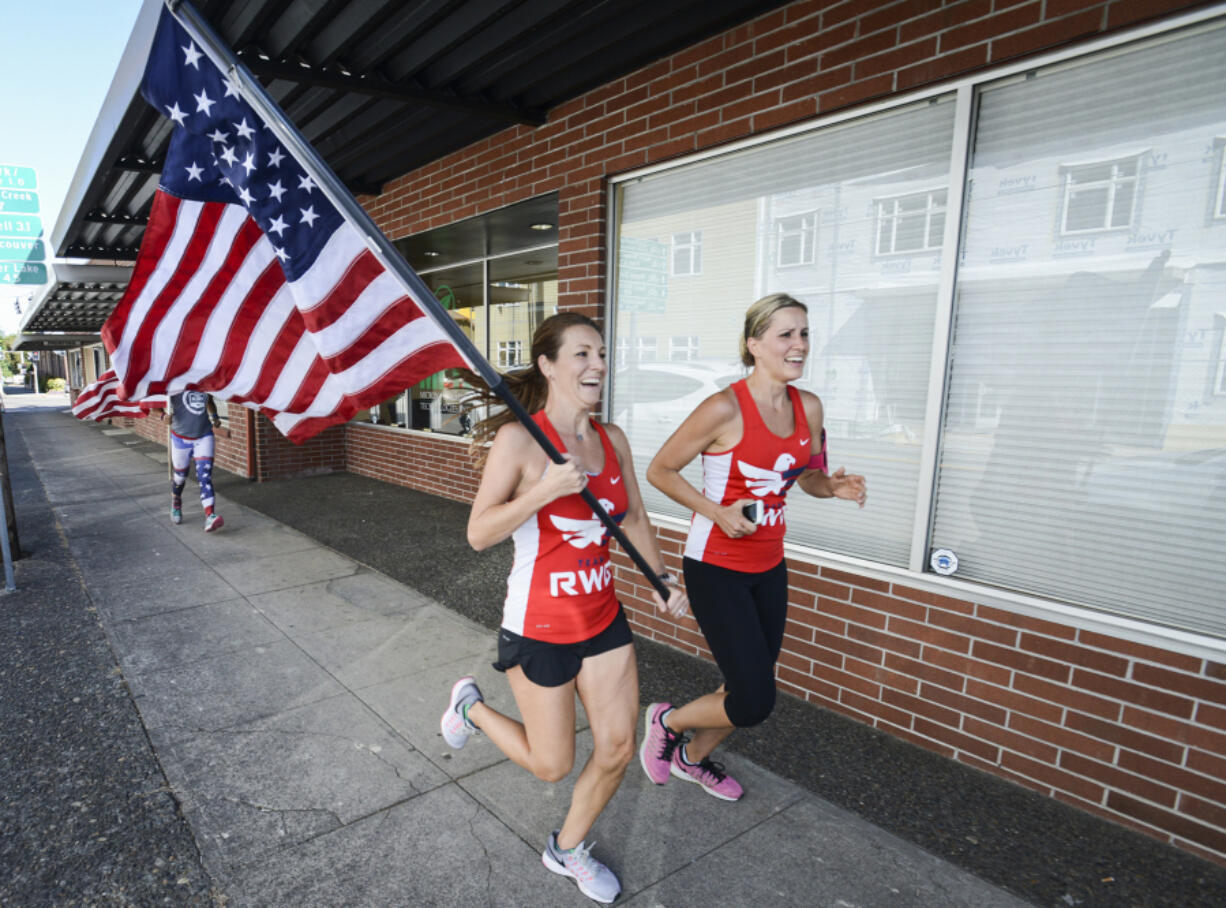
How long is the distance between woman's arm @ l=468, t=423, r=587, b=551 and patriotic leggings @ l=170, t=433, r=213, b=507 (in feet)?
20.6

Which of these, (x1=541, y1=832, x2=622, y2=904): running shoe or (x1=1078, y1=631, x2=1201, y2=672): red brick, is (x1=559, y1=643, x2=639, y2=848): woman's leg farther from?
(x1=1078, y1=631, x2=1201, y2=672): red brick

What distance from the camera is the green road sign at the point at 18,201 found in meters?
9.20

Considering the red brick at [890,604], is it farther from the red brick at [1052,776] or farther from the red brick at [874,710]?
the red brick at [1052,776]

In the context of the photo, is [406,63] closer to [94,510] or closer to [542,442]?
[542,442]

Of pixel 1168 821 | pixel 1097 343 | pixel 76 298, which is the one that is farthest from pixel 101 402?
pixel 76 298

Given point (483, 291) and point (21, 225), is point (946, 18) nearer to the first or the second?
point (483, 291)

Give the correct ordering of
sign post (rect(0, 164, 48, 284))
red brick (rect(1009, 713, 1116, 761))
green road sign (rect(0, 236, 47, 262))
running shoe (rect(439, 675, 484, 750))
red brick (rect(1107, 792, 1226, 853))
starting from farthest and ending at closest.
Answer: sign post (rect(0, 164, 48, 284)), green road sign (rect(0, 236, 47, 262)), red brick (rect(1009, 713, 1116, 761)), running shoe (rect(439, 675, 484, 750)), red brick (rect(1107, 792, 1226, 853))

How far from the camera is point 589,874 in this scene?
2.22 metres

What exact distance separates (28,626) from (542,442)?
459 centimetres

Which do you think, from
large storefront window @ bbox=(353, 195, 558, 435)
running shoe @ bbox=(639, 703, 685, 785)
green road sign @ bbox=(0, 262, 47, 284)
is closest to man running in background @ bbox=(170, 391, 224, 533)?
large storefront window @ bbox=(353, 195, 558, 435)

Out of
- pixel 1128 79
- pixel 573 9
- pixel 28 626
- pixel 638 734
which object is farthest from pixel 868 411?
pixel 28 626

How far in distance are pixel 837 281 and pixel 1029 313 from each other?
94 centimetres

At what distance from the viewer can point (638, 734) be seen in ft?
10.7

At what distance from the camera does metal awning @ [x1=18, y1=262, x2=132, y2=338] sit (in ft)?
38.2
